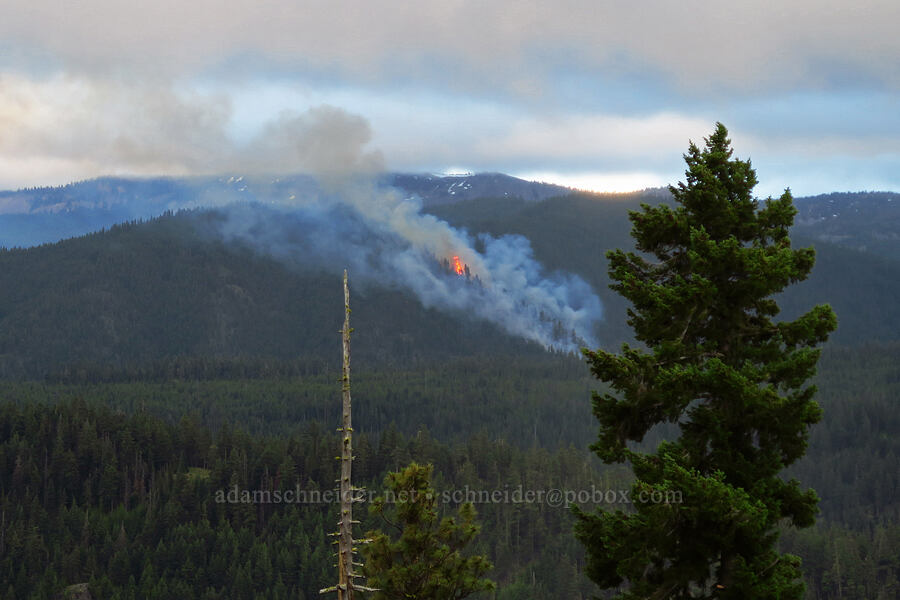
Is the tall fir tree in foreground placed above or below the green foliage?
above

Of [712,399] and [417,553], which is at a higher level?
[712,399]

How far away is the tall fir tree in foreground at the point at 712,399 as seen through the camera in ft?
72.2

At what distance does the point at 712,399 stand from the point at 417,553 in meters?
13.1

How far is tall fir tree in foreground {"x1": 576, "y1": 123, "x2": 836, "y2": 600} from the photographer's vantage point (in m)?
22.0

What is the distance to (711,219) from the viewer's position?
24828 millimetres

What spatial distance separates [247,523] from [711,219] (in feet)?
481

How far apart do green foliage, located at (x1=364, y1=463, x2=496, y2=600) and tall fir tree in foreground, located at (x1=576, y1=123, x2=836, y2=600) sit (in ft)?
28.2

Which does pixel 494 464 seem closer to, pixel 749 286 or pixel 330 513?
pixel 330 513

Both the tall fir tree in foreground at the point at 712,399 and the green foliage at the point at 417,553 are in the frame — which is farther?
the green foliage at the point at 417,553

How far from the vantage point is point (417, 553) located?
31.9 meters

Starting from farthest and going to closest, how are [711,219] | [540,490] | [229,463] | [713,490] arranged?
[540,490] → [229,463] → [711,219] → [713,490]

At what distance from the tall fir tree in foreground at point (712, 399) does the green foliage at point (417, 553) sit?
859 centimetres

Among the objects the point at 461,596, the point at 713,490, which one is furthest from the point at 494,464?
the point at 713,490

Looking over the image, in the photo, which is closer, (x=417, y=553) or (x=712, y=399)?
(x=712, y=399)
